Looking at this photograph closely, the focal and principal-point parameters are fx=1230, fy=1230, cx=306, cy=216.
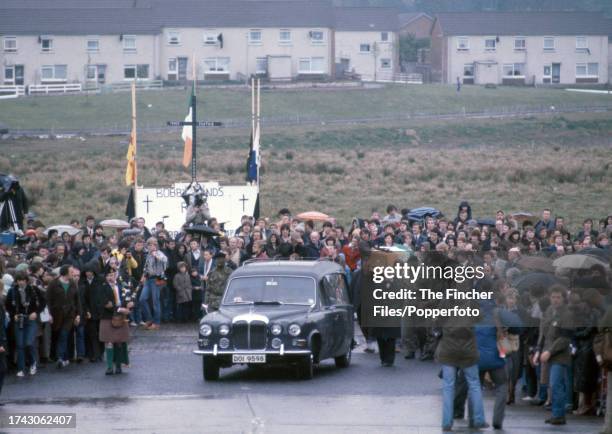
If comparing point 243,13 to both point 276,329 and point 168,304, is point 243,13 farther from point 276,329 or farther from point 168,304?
point 276,329

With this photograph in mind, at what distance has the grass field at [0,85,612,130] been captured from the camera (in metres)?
82.1

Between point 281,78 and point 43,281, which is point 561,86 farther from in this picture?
point 43,281

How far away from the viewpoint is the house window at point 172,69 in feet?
341

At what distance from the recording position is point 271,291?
742 inches

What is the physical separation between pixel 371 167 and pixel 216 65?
151 ft

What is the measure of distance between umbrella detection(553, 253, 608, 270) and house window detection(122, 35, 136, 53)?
87.5 meters

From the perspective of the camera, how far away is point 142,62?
104 m

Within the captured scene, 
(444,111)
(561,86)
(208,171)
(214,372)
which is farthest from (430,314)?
(561,86)

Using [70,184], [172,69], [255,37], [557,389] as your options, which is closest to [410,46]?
[255,37]

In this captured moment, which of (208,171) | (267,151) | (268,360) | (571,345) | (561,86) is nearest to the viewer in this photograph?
(571,345)

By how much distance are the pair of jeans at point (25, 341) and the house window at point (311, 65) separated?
8956cm

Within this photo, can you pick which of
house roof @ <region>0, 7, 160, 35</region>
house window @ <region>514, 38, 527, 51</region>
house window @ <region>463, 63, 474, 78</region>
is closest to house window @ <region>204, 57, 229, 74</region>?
house roof @ <region>0, 7, 160, 35</region>

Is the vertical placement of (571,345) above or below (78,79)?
below

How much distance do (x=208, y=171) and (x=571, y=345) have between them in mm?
44316
